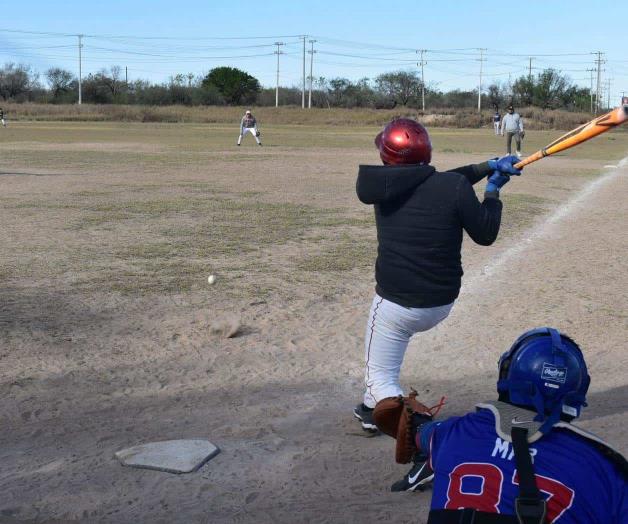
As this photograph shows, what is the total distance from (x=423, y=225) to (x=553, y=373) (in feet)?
6.18

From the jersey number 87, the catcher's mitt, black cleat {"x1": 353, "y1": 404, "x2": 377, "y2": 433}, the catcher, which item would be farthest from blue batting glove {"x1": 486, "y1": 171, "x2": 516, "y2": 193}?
the jersey number 87

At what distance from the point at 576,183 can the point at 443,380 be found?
1592 centimetres

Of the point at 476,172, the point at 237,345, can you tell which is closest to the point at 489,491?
the point at 476,172

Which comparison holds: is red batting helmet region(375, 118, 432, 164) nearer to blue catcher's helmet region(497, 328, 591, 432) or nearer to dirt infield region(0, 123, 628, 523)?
dirt infield region(0, 123, 628, 523)

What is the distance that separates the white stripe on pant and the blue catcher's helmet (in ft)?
6.22

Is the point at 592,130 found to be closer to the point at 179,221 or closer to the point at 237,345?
the point at 237,345

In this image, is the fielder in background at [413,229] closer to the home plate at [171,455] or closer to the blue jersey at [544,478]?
the home plate at [171,455]

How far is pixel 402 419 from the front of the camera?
349 cm

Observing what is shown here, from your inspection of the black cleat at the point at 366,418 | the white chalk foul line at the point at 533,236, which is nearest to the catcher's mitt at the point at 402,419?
the black cleat at the point at 366,418

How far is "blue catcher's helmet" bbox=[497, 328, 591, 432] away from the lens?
234 cm

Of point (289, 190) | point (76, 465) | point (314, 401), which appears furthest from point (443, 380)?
point (289, 190)

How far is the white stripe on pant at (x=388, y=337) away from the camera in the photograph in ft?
14.2

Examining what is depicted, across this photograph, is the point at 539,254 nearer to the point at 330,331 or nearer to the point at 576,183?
the point at 330,331

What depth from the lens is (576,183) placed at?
67.4 ft
